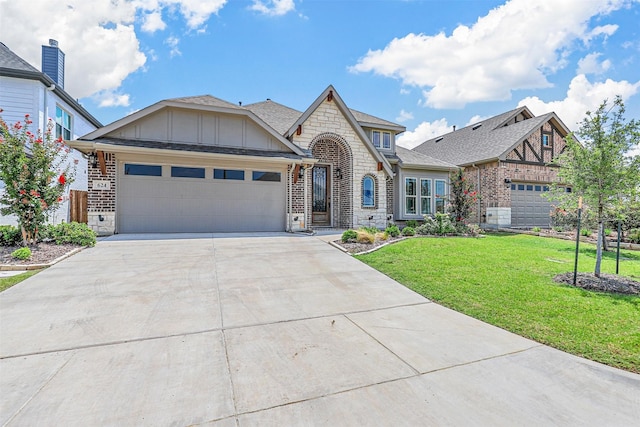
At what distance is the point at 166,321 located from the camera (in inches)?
150

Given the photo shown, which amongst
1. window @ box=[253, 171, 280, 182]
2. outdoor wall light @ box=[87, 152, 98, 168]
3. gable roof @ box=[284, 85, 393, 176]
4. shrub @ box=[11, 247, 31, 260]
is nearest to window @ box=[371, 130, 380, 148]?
gable roof @ box=[284, 85, 393, 176]

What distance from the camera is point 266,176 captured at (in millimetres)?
12156

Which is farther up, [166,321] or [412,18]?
[412,18]

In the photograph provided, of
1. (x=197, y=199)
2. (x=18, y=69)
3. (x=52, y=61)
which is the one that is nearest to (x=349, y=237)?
(x=197, y=199)

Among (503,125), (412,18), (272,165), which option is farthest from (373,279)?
(503,125)

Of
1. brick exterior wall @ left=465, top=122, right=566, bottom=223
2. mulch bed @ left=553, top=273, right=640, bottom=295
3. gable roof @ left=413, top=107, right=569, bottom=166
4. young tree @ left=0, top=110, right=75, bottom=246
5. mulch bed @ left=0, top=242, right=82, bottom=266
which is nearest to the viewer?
mulch bed @ left=553, top=273, right=640, bottom=295

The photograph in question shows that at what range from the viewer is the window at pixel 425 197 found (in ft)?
52.1

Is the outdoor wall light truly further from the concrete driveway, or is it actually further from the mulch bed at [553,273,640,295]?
the mulch bed at [553,273,640,295]

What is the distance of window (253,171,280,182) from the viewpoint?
12031 millimetres

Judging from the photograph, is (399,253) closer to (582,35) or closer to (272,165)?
(272,165)

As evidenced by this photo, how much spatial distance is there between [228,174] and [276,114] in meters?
5.72

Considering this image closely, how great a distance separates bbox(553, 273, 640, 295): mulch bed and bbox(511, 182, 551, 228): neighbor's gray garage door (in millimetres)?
12674

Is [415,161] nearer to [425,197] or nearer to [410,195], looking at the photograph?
[410,195]

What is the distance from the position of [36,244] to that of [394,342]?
916cm
